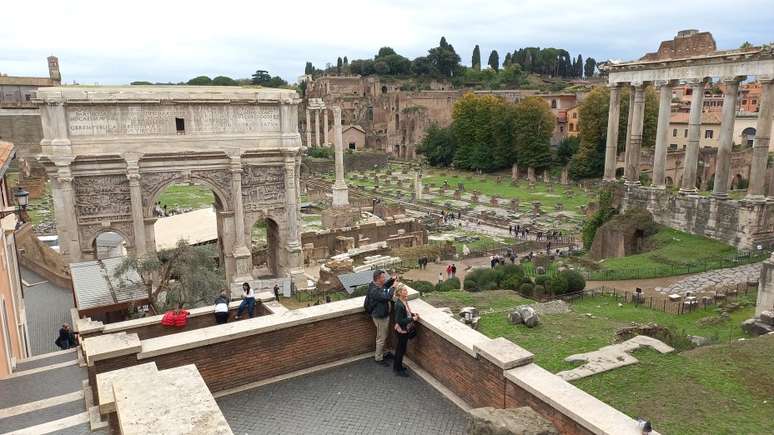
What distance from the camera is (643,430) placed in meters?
4.41

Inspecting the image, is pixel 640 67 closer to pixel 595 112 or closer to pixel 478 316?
pixel 478 316

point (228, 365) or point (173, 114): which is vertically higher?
point (173, 114)

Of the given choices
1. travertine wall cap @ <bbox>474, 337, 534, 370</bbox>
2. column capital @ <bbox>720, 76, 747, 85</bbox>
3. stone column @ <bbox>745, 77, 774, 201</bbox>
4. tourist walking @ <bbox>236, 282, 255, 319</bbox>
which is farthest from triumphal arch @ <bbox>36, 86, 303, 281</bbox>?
stone column @ <bbox>745, 77, 774, 201</bbox>

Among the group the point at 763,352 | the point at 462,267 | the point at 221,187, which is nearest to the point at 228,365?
the point at 763,352

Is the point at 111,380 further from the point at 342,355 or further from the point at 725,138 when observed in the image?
the point at 725,138

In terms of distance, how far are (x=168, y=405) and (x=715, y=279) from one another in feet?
61.8

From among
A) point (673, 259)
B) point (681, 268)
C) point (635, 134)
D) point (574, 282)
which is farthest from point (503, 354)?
point (635, 134)

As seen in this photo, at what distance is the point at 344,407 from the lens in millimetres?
6148

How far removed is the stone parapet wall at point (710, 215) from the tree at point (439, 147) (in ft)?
158

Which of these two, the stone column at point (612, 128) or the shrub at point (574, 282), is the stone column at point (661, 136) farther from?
the shrub at point (574, 282)

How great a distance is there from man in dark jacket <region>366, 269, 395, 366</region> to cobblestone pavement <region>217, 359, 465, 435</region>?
1.27 feet

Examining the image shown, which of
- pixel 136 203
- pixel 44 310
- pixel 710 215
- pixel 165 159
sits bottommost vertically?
pixel 44 310

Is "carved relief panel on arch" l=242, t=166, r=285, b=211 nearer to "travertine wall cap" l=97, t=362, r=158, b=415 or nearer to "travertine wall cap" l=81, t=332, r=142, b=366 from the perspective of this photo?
"travertine wall cap" l=81, t=332, r=142, b=366

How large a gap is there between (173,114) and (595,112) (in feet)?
149
